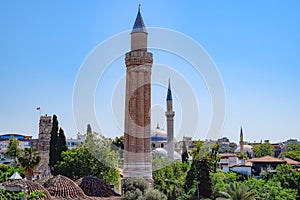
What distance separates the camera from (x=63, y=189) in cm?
1881

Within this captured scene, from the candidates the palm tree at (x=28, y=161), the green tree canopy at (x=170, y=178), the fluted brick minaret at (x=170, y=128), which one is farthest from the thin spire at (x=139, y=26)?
the fluted brick minaret at (x=170, y=128)

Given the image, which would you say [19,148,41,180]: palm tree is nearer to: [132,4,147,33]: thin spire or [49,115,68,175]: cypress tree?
[49,115,68,175]: cypress tree

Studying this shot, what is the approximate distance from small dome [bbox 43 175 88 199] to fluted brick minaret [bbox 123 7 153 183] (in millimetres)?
6056

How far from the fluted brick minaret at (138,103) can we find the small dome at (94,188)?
3539 mm

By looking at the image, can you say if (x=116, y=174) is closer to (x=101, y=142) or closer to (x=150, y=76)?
(x=101, y=142)

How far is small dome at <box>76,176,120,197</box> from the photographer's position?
68.3 feet

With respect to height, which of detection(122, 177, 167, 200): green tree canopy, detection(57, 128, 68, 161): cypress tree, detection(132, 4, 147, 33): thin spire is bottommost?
detection(122, 177, 167, 200): green tree canopy

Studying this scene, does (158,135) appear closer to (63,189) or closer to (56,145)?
(56,145)

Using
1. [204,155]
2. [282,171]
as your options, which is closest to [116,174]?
[204,155]

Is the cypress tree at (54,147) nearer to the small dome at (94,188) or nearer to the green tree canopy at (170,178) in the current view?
the green tree canopy at (170,178)

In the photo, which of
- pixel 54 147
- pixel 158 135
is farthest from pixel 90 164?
pixel 158 135

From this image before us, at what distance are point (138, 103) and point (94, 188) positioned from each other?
6.93 metres

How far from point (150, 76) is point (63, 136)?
9166mm

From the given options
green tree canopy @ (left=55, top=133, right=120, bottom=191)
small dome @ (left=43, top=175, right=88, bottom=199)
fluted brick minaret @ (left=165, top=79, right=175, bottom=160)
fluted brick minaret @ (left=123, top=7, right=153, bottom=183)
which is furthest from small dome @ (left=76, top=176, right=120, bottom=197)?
fluted brick minaret @ (left=165, top=79, right=175, bottom=160)
